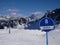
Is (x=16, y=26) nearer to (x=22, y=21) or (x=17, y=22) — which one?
(x=17, y=22)

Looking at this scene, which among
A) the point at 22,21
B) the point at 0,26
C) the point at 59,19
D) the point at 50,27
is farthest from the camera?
the point at 22,21

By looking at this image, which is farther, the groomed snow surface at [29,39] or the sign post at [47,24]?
the groomed snow surface at [29,39]

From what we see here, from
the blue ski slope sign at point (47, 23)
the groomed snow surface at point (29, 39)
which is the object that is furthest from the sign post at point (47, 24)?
the groomed snow surface at point (29, 39)

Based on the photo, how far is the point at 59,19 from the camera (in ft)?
105

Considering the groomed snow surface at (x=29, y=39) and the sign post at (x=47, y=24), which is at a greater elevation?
the sign post at (x=47, y=24)

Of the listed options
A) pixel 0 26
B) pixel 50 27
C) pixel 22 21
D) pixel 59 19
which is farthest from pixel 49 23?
pixel 22 21

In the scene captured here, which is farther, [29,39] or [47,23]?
[29,39]

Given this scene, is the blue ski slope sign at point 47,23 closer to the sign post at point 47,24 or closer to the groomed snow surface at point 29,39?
the sign post at point 47,24

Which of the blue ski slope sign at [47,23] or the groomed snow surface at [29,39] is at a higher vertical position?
the blue ski slope sign at [47,23]

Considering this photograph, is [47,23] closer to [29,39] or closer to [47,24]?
[47,24]

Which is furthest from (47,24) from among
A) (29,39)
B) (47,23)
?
(29,39)

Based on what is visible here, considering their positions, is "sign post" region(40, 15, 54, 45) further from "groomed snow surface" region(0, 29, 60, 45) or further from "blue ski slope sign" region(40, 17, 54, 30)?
"groomed snow surface" region(0, 29, 60, 45)

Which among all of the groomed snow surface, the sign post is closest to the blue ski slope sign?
the sign post

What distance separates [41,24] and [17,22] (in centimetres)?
3557
